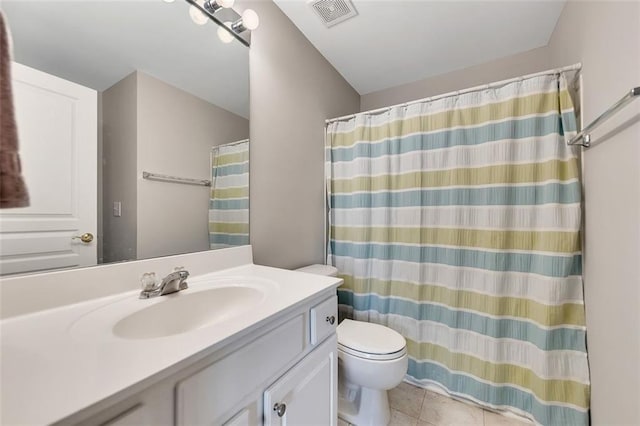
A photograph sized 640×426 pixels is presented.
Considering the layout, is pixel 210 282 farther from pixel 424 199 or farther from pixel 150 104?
pixel 424 199

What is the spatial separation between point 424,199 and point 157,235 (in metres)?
1.45

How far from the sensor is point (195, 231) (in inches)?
42.9

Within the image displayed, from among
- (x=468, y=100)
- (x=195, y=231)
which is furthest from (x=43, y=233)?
(x=468, y=100)

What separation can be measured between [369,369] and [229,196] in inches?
43.1

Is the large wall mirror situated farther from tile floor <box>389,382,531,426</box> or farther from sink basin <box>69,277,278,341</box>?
tile floor <box>389,382,531,426</box>

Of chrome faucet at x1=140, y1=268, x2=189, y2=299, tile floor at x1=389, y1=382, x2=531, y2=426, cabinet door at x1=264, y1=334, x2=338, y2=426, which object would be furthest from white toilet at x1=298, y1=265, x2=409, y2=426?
chrome faucet at x1=140, y1=268, x2=189, y2=299

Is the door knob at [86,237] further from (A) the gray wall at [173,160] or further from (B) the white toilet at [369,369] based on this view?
(B) the white toilet at [369,369]

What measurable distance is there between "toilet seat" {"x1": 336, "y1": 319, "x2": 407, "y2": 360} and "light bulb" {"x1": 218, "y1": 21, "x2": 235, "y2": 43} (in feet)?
5.35

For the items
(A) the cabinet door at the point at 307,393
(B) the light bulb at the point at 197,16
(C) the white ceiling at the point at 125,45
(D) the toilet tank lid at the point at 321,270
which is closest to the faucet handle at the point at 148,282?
(A) the cabinet door at the point at 307,393

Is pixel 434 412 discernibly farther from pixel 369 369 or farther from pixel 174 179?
pixel 174 179

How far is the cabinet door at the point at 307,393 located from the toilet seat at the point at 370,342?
0.30 m

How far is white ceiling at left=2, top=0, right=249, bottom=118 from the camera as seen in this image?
0.71 metres

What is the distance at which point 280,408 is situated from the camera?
696 mm

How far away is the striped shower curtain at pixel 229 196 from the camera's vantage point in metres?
1.17
